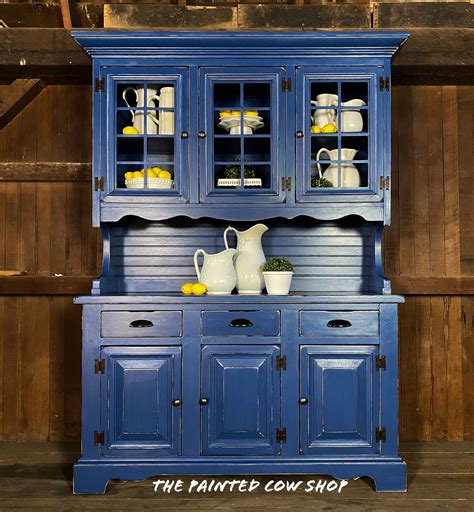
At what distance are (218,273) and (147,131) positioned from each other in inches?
30.2

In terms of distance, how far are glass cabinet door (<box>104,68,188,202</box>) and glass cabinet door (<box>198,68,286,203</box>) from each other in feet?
0.33

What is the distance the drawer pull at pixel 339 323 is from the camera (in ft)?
9.43

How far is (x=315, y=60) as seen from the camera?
3.03m

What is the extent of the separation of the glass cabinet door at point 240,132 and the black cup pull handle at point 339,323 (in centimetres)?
63

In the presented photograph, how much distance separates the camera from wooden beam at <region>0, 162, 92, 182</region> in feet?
12.1

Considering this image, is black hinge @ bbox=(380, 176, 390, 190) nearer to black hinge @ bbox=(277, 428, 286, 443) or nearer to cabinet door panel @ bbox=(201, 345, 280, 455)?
cabinet door panel @ bbox=(201, 345, 280, 455)

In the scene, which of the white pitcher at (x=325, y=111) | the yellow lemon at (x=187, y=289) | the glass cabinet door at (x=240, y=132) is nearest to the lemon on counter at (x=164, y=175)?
the glass cabinet door at (x=240, y=132)

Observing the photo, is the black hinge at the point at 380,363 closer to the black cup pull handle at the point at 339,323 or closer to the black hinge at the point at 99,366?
the black cup pull handle at the point at 339,323

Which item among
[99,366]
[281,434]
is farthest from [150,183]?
[281,434]

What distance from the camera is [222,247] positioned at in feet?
11.1

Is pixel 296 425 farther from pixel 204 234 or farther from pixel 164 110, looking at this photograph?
pixel 164 110

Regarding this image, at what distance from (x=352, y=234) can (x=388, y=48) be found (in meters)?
0.94

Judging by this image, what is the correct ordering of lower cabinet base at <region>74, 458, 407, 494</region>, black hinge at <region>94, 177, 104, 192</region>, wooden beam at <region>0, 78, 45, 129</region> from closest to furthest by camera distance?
lower cabinet base at <region>74, 458, 407, 494</region>
black hinge at <region>94, 177, 104, 192</region>
wooden beam at <region>0, 78, 45, 129</region>

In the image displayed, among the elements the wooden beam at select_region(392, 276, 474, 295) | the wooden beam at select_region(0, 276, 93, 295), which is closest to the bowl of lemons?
the wooden beam at select_region(0, 276, 93, 295)
